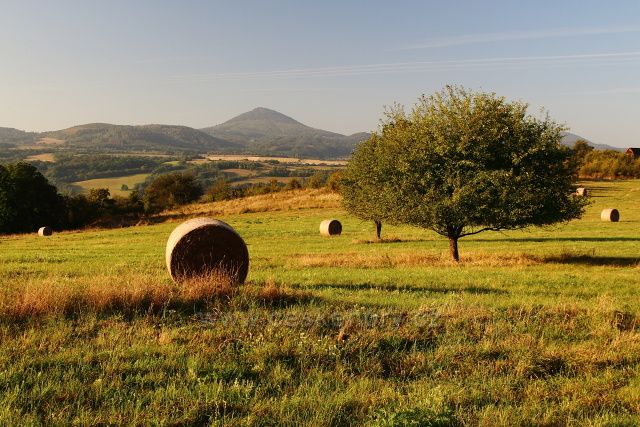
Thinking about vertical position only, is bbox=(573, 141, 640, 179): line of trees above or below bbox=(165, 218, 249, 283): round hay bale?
above

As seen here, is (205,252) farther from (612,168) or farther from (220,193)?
(612,168)

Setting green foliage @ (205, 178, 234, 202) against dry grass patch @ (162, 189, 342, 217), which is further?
green foliage @ (205, 178, 234, 202)

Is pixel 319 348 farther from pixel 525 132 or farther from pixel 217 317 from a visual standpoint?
pixel 525 132

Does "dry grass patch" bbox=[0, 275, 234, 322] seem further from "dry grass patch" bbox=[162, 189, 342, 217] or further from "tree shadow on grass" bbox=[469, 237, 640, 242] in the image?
"dry grass patch" bbox=[162, 189, 342, 217]

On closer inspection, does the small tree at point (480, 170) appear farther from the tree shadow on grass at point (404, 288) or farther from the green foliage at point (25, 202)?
the green foliage at point (25, 202)

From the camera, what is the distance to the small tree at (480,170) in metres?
21.9

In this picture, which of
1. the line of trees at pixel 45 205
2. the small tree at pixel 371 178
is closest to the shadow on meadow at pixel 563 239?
the small tree at pixel 371 178

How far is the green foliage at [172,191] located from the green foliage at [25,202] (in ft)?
99.5

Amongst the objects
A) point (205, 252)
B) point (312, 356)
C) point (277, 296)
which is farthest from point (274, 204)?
point (312, 356)

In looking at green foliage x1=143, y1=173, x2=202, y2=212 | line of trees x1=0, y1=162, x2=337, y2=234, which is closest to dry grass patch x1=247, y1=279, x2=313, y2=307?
line of trees x1=0, y1=162, x2=337, y2=234

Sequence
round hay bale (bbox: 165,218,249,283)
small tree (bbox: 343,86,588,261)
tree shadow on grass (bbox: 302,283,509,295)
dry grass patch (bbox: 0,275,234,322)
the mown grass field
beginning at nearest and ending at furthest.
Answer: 1. the mown grass field
2. dry grass patch (bbox: 0,275,234,322)
3. tree shadow on grass (bbox: 302,283,509,295)
4. round hay bale (bbox: 165,218,249,283)
5. small tree (bbox: 343,86,588,261)

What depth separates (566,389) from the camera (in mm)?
7164

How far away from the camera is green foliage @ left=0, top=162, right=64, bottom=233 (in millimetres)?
67500

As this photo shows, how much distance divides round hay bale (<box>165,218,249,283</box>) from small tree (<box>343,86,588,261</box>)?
1029cm
